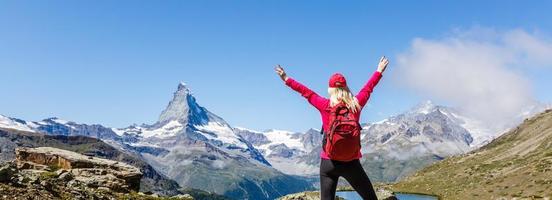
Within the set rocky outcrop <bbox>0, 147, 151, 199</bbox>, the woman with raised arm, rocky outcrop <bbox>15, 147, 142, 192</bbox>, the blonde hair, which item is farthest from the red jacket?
rocky outcrop <bbox>15, 147, 142, 192</bbox>

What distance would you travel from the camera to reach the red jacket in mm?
13867

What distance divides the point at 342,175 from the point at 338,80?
7.73 feet

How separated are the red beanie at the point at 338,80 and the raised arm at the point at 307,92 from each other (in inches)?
18.3

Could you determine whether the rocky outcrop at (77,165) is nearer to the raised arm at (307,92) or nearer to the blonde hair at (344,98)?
the raised arm at (307,92)

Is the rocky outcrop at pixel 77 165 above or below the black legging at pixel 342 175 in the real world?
above

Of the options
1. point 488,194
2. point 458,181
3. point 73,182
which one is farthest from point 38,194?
point 458,181

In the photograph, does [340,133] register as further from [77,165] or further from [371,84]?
[77,165]

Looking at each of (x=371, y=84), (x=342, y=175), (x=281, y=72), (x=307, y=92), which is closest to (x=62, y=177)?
(x=281, y=72)

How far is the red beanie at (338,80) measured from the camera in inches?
547

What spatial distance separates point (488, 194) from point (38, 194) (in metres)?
129

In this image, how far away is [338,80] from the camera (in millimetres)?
13898

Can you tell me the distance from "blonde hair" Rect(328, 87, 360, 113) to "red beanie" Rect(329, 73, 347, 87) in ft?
0.33

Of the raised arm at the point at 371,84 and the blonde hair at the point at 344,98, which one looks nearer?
the blonde hair at the point at 344,98

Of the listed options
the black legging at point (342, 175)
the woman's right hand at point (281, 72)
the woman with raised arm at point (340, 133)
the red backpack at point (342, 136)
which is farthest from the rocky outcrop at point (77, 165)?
the red backpack at point (342, 136)
